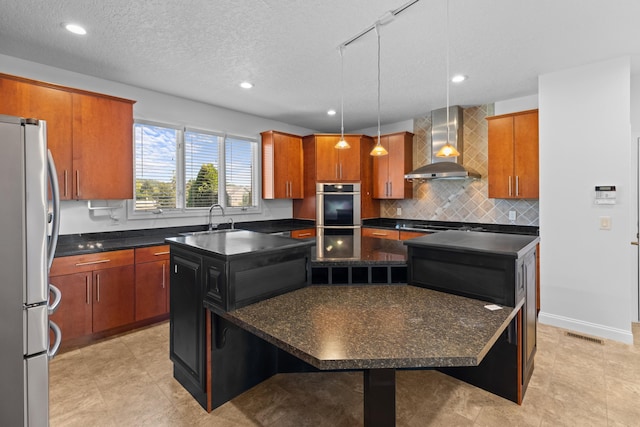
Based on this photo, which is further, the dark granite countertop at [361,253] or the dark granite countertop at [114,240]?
the dark granite countertop at [114,240]

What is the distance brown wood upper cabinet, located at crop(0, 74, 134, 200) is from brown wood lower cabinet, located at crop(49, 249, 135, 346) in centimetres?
63

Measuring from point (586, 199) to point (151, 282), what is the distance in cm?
444

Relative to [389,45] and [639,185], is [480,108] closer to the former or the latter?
[639,185]

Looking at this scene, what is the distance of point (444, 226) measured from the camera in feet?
15.3

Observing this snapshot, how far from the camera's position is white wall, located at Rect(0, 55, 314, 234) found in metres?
2.97

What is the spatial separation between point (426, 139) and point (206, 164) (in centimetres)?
336

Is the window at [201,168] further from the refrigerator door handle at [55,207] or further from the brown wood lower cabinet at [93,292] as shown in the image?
the refrigerator door handle at [55,207]

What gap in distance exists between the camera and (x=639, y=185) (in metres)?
3.23

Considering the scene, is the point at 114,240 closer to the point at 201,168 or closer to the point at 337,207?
the point at 201,168

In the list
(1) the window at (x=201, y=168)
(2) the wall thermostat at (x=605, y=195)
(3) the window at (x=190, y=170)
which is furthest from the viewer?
(1) the window at (x=201, y=168)

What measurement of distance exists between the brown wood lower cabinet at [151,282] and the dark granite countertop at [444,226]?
3012mm

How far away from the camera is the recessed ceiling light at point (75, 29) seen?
7.45 feet

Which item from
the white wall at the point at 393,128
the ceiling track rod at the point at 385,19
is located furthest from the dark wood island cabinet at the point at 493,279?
the white wall at the point at 393,128

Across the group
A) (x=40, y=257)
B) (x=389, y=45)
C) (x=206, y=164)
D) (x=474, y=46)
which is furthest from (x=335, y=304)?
(x=206, y=164)
